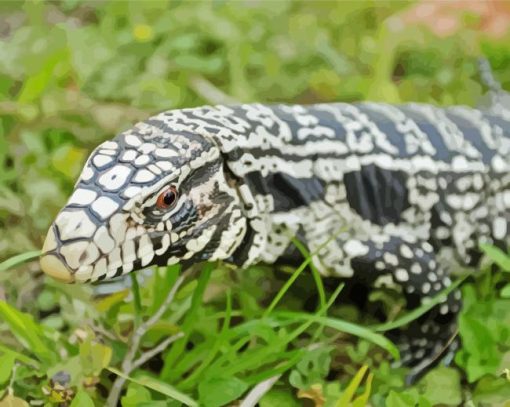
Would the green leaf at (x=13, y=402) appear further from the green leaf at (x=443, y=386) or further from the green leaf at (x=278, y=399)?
the green leaf at (x=443, y=386)

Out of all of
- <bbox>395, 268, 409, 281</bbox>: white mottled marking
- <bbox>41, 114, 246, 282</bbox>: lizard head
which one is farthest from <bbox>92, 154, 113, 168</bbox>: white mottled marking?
<bbox>395, 268, 409, 281</bbox>: white mottled marking

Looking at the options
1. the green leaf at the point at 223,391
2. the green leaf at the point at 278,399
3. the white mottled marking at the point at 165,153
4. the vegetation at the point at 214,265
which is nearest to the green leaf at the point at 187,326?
the vegetation at the point at 214,265

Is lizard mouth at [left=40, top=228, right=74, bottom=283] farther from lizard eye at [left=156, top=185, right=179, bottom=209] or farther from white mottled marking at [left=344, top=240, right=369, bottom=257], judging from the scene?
white mottled marking at [left=344, top=240, right=369, bottom=257]

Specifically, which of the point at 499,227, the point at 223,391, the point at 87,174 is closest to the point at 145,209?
the point at 87,174

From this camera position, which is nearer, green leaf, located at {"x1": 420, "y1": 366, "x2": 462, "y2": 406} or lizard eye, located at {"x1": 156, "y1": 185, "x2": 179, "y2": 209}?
lizard eye, located at {"x1": 156, "y1": 185, "x2": 179, "y2": 209}

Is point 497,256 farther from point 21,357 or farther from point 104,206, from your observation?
point 21,357

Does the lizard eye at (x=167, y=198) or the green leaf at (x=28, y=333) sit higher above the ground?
the lizard eye at (x=167, y=198)
